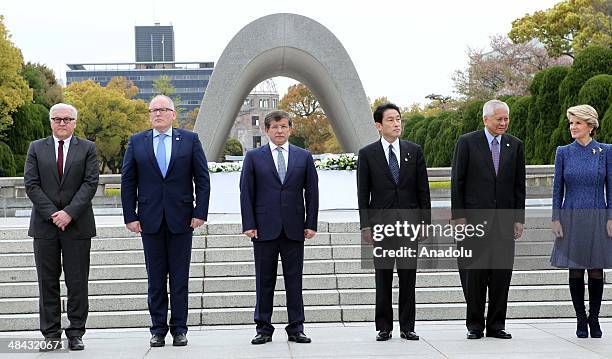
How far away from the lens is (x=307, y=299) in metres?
7.61

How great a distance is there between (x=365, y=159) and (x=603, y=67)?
20723 mm

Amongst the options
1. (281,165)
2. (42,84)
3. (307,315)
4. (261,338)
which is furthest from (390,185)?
(42,84)

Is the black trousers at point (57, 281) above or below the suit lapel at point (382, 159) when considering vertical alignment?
below

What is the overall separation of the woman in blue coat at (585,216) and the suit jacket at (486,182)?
377 mm

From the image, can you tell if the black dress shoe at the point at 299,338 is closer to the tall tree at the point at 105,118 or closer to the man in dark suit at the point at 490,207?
the man in dark suit at the point at 490,207

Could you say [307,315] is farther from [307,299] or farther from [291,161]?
[291,161]

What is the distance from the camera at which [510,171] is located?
643 cm

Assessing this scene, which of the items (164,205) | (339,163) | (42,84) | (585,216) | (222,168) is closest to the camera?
(164,205)

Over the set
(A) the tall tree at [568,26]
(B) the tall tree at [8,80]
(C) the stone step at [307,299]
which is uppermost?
(A) the tall tree at [568,26]

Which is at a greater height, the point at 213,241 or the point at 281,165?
the point at 281,165

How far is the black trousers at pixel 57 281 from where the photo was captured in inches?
242

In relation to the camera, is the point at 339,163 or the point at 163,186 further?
the point at 339,163

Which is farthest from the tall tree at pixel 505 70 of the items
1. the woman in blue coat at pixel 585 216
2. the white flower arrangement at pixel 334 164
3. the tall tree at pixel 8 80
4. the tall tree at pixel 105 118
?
the woman in blue coat at pixel 585 216

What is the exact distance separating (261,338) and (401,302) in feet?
3.64
